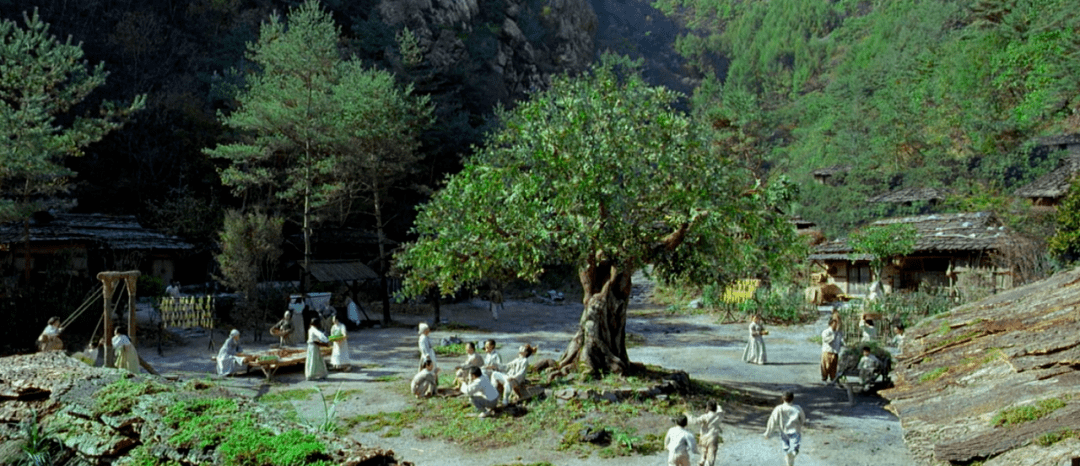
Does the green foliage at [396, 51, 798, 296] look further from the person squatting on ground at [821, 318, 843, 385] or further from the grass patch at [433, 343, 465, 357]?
the grass patch at [433, 343, 465, 357]

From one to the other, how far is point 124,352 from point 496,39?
52.3 m

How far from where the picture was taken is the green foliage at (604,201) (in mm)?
14828

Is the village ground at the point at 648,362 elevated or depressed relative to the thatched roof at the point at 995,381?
depressed

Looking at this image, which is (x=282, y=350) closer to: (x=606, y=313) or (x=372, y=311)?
(x=606, y=313)

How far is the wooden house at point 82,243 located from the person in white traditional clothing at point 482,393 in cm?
1940

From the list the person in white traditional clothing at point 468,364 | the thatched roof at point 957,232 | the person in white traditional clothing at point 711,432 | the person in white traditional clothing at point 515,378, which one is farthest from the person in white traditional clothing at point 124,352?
the thatched roof at point 957,232

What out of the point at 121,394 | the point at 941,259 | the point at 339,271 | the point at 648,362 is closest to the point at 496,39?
the point at 339,271

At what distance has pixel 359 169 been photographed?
31312mm

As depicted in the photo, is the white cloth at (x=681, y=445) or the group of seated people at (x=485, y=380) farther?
the group of seated people at (x=485, y=380)

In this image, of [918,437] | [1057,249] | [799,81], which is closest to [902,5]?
[799,81]

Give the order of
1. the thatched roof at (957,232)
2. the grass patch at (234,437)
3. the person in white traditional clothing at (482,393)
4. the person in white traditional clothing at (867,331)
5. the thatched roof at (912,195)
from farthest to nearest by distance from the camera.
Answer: the thatched roof at (912,195) < the thatched roof at (957,232) < the person in white traditional clothing at (867,331) < the person in white traditional clothing at (482,393) < the grass patch at (234,437)

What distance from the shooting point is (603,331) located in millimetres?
16094

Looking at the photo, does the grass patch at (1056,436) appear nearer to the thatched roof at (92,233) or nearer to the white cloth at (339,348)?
the white cloth at (339,348)

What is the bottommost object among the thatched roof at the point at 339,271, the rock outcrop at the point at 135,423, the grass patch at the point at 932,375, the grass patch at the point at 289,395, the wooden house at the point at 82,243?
the grass patch at the point at 289,395
